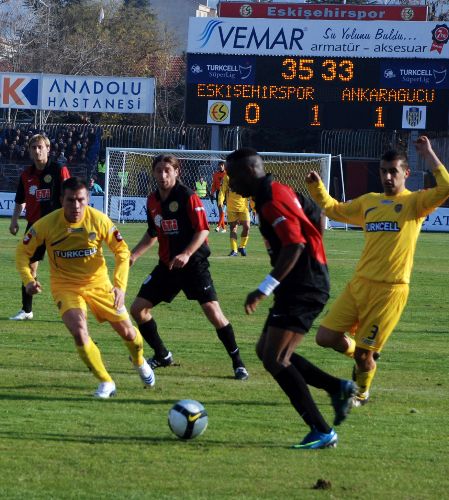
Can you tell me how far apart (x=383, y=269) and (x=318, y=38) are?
28.0 m

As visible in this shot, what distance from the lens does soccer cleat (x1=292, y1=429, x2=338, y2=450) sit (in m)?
7.29

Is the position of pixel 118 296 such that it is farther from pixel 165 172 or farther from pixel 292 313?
pixel 292 313

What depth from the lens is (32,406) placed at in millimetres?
8586

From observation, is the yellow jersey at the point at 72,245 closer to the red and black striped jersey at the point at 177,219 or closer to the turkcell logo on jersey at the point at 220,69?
the red and black striped jersey at the point at 177,219

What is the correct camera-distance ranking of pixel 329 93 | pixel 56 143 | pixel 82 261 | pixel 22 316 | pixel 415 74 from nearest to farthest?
1. pixel 82 261
2. pixel 22 316
3. pixel 329 93
4. pixel 415 74
5. pixel 56 143

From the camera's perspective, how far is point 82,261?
30.0ft

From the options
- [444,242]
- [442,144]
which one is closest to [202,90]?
[444,242]

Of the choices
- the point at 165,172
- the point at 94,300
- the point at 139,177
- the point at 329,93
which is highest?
the point at 329,93

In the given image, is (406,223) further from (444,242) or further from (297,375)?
(444,242)

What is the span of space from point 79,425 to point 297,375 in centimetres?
168

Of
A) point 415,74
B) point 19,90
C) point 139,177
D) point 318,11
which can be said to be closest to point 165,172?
point 415,74

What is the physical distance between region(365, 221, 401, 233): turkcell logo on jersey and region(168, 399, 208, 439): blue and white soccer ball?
225 cm

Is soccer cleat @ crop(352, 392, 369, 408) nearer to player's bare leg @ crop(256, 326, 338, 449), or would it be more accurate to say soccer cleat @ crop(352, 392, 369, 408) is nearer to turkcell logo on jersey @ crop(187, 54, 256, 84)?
player's bare leg @ crop(256, 326, 338, 449)

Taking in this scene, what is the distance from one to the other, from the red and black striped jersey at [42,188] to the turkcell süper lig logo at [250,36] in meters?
22.9
